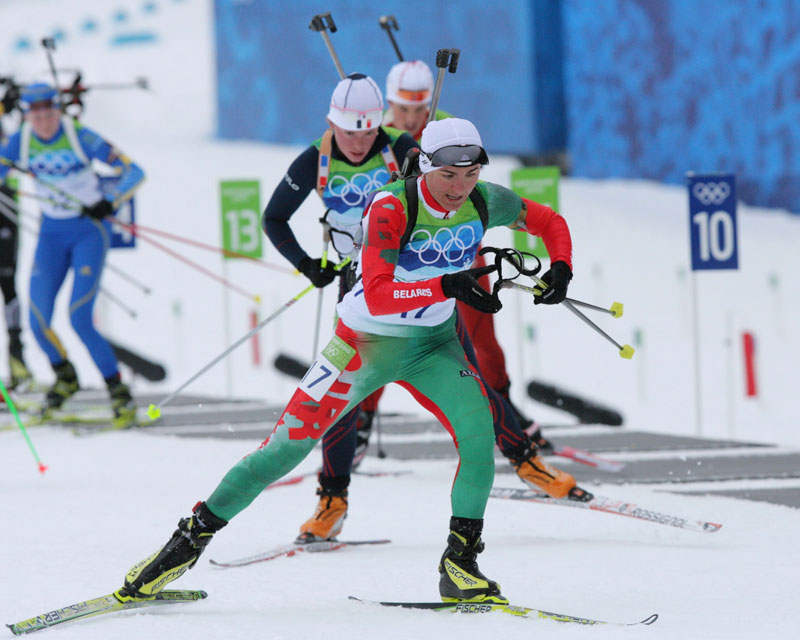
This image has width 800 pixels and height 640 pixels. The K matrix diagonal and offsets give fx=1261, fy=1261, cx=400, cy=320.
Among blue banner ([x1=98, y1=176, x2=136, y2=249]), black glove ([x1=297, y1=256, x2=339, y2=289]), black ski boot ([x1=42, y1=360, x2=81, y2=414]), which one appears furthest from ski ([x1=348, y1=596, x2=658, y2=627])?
black ski boot ([x1=42, y1=360, x2=81, y2=414])

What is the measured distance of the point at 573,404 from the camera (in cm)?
903

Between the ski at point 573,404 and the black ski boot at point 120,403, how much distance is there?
2.83 metres

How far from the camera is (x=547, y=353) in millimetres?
14117

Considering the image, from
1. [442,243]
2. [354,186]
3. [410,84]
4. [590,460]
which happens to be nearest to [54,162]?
[410,84]

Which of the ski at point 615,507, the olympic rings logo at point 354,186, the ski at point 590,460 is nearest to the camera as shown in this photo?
the ski at point 615,507

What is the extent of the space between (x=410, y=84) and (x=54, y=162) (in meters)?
2.96

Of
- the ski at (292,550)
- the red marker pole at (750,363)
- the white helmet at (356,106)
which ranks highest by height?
the white helmet at (356,106)

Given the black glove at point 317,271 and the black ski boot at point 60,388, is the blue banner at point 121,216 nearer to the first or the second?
the black ski boot at point 60,388

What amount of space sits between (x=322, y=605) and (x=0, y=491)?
3053mm

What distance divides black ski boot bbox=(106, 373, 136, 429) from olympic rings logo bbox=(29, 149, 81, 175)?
4.76 ft

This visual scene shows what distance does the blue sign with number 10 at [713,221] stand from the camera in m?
8.21

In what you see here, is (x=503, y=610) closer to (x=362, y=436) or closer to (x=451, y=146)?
(x=451, y=146)

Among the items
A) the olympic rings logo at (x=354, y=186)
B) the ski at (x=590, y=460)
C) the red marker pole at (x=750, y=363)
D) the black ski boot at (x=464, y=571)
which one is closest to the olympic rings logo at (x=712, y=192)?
the ski at (x=590, y=460)

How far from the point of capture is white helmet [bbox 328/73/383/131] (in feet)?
18.5
